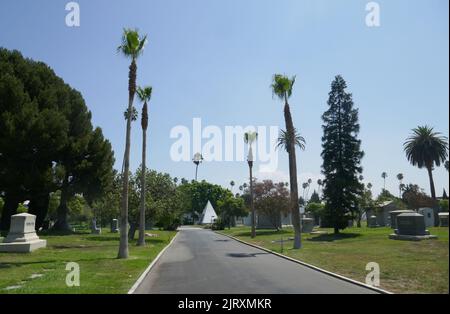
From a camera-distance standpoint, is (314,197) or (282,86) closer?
(282,86)

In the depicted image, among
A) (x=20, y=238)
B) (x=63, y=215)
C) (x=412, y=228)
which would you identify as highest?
(x=63, y=215)

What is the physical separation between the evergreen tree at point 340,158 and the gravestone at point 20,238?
26.6 metres

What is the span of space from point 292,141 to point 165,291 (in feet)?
63.1

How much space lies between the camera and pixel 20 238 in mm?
25484

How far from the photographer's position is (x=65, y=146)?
42.5 metres

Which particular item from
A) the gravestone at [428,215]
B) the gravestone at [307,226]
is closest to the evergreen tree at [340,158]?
the gravestone at [307,226]

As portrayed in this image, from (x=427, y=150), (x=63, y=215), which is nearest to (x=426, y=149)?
(x=427, y=150)

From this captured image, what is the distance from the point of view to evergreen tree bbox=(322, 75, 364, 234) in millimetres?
40969

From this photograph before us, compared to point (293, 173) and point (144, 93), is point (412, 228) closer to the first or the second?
point (293, 173)

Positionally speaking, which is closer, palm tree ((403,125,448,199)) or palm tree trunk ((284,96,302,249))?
palm tree trunk ((284,96,302,249))

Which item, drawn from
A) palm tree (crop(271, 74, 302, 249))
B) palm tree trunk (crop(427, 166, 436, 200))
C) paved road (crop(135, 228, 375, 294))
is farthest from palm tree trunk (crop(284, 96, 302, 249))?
palm tree trunk (crop(427, 166, 436, 200))

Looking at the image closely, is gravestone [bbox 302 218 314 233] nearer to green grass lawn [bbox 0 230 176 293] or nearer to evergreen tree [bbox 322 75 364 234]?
evergreen tree [bbox 322 75 364 234]

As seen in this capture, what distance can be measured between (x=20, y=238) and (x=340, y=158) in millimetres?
29628

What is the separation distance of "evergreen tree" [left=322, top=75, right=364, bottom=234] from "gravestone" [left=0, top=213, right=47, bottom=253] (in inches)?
1047
